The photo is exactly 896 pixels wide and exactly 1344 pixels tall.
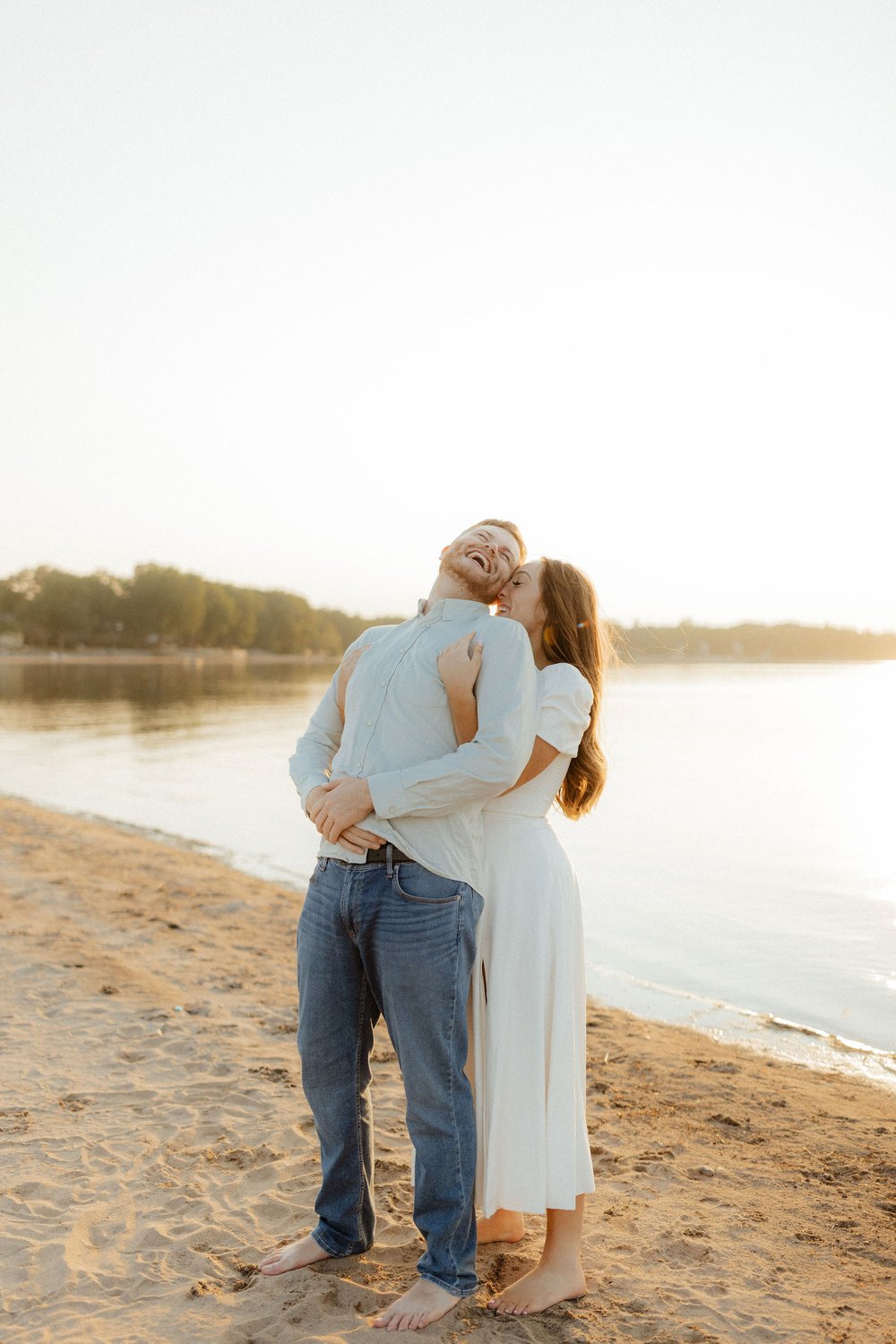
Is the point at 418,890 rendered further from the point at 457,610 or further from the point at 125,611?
the point at 125,611

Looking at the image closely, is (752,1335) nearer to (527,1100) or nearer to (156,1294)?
(527,1100)

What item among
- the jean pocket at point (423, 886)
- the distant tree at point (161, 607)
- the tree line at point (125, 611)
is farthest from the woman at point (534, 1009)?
the distant tree at point (161, 607)

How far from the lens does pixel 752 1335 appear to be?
3059 millimetres

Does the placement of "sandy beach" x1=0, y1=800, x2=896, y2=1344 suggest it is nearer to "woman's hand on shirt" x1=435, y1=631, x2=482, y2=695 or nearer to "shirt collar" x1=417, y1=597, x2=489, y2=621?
"woman's hand on shirt" x1=435, y1=631, x2=482, y2=695

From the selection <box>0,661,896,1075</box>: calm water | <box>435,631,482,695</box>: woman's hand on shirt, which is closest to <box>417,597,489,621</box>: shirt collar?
<box>435,631,482,695</box>: woman's hand on shirt

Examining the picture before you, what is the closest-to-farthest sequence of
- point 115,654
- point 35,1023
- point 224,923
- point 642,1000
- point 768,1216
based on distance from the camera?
point 768,1216 → point 35,1023 → point 642,1000 → point 224,923 → point 115,654

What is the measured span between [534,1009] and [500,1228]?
1050 mm

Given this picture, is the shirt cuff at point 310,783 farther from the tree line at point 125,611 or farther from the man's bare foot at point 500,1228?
the tree line at point 125,611

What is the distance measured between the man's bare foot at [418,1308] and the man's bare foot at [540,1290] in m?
0.19

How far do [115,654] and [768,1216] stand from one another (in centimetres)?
11364

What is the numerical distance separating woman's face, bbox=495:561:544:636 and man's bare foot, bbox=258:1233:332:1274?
212 centimetres

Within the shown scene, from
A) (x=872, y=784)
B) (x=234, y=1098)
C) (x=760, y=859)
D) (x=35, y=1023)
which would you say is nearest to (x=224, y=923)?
(x=35, y=1023)

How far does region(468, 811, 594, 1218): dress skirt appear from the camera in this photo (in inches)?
120

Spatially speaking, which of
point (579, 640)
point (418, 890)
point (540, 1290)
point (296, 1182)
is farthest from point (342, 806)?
point (296, 1182)
